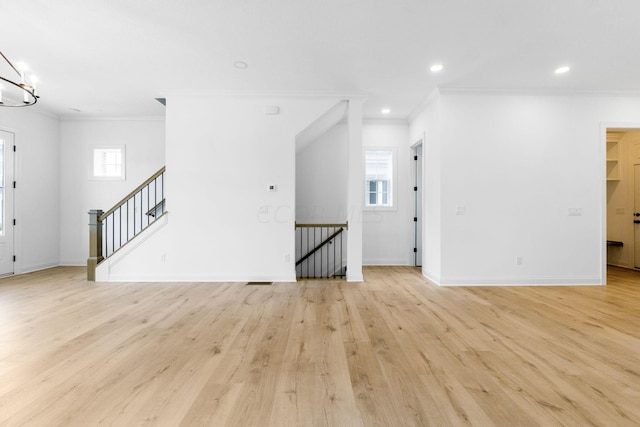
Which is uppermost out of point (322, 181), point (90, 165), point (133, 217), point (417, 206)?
point (90, 165)

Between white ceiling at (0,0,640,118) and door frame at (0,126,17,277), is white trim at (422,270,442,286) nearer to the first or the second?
white ceiling at (0,0,640,118)

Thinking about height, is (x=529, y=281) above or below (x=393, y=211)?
below

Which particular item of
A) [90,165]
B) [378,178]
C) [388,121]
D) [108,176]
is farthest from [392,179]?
[90,165]

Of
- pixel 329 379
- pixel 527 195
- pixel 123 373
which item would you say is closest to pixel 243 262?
pixel 123 373

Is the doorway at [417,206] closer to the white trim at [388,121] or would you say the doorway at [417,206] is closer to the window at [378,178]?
the window at [378,178]

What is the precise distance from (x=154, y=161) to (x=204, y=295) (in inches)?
147

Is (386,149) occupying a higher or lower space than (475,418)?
higher

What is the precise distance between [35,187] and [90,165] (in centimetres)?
101

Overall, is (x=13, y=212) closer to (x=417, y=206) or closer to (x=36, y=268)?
(x=36, y=268)

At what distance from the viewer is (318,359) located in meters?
2.36

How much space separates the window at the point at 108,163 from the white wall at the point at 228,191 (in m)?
2.29

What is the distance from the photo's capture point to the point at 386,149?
6672 millimetres

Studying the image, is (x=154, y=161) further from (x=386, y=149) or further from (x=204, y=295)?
(x=386, y=149)

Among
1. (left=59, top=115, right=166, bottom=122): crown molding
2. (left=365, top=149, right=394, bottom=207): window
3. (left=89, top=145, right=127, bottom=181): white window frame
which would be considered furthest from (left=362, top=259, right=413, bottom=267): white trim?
(left=89, top=145, right=127, bottom=181): white window frame
